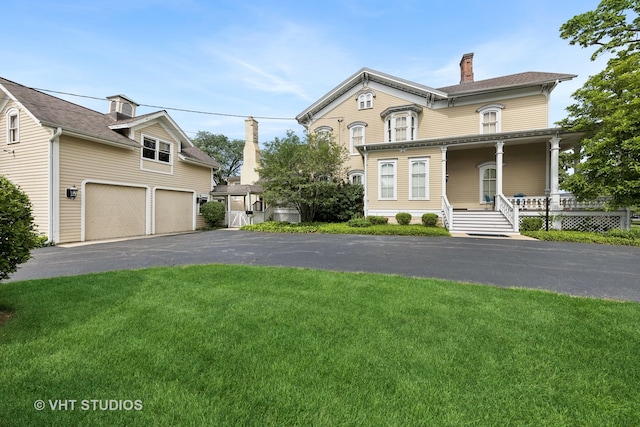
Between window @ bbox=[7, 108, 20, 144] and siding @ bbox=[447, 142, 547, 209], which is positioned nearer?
window @ bbox=[7, 108, 20, 144]

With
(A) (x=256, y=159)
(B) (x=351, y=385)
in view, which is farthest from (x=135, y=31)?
(B) (x=351, y=385)

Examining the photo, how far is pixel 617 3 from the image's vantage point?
11.0 meters

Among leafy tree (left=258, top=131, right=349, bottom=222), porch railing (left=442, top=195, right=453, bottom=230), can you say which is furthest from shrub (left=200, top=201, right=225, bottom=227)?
porch railing (left=442, top=195, right=453, bottom=230)

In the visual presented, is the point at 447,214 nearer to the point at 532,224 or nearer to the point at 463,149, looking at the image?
the point at 532,224

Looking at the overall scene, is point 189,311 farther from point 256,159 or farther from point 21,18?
point 256,159

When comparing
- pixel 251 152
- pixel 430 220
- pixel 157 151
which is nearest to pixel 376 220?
pixel 430 220

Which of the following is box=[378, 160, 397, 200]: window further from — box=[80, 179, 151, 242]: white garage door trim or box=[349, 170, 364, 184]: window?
box=[80, 179, 151, 242]: white garage door trim

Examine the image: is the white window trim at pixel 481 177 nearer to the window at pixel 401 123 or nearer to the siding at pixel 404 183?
the siding at pixel 404 183

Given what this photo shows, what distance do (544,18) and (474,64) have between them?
708cm

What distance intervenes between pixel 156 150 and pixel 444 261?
14811 millimetres

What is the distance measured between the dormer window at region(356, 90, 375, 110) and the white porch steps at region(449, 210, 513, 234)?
925 cm

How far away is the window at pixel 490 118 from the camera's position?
15250mm

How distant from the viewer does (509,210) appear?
12.2m

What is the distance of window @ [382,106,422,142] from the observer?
16.4 m
